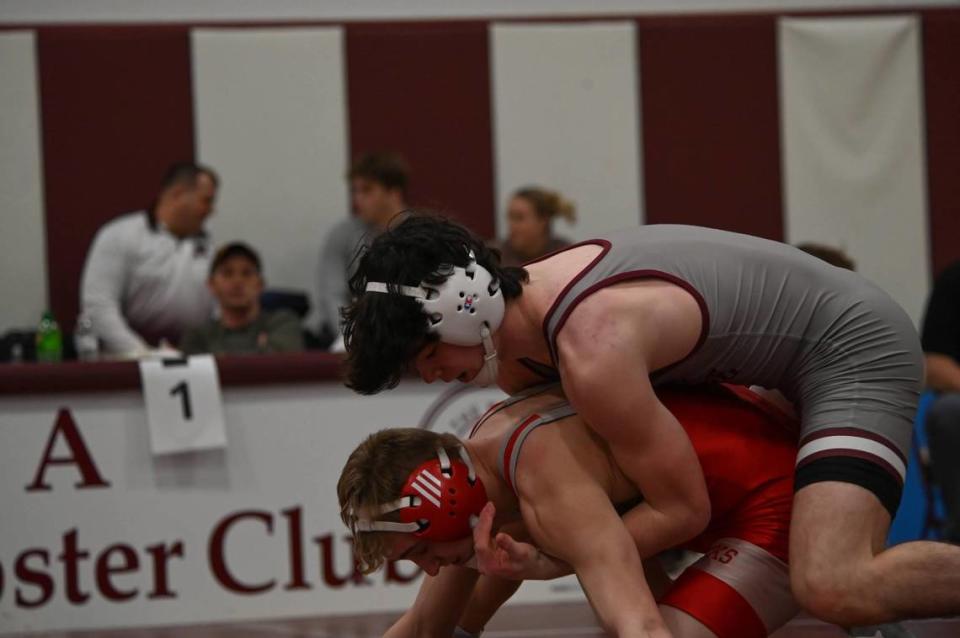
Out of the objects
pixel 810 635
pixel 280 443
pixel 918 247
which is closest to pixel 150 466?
pixel 280 443

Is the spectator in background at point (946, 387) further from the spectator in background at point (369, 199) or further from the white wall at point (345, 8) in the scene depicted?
the white wall at point (345, 8)

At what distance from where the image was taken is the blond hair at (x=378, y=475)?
279 cm

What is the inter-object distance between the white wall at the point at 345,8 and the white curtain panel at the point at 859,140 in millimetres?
253

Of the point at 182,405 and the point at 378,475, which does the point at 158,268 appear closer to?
the point at 182,405

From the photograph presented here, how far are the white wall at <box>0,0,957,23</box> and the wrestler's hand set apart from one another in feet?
17.2

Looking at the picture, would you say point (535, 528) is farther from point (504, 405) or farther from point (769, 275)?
point (769, 275)

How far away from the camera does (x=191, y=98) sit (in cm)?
727

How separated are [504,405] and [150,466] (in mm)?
2323

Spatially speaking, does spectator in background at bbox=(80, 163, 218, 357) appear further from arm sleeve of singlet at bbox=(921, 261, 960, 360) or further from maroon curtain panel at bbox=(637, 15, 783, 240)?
arm sleeve of singlet at bbox=(921, 261, 960, 360)

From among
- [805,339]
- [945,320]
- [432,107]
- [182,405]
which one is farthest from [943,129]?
[805,339]

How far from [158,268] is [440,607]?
11.9 ft

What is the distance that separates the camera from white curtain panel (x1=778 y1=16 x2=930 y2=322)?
7.67 metres

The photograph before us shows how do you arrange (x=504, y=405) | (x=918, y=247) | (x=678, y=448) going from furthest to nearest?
(x=918, y=247) → (x=504, y=405) → (x=678, y=448)

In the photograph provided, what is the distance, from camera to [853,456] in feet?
8.89
